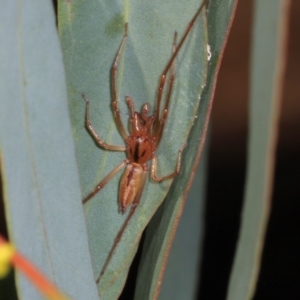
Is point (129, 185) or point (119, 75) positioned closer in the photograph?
point (119, 75)

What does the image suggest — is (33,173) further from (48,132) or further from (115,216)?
(115,216)

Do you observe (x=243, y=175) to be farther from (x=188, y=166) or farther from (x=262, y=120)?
(x=262, y=120)

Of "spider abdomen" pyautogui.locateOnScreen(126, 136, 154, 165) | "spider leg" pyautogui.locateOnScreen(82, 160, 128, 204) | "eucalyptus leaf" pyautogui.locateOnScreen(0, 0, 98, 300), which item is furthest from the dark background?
"eucalyptus leaf" pyautogui.locateOnScreen(0, 0, 98, 300)

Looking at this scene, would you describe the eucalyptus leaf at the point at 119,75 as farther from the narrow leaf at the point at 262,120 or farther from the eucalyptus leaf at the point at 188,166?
the narrow leaf at the point at 262,120

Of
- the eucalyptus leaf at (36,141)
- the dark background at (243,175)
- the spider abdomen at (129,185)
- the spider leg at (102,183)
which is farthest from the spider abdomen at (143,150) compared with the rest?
the dark background at (243,175)

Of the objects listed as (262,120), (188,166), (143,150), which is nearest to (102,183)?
(188,166)

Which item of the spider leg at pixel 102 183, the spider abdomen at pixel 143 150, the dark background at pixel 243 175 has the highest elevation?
the spider leg at pixel 102 183

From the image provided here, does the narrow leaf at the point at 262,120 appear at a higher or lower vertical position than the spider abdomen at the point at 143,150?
Result: higher

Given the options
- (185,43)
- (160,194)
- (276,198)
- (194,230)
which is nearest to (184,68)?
(185,43)
